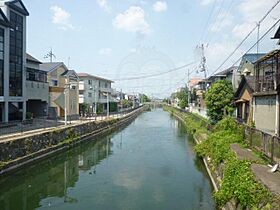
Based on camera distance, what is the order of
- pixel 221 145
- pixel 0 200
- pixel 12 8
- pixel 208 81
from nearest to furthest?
pixel 0 200 → pixel 221 145 → pixel 12 8 → pixel 208 81

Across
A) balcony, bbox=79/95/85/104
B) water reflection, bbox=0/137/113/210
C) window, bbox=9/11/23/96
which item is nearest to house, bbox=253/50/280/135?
water reflection, bbox=0/137/113/210

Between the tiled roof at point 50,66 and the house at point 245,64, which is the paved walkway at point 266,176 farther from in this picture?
the tiled roof at point 50,66

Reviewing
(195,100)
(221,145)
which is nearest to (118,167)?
(221,145)

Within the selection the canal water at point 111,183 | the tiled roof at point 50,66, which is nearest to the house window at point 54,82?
the tiled roof at point 50,66

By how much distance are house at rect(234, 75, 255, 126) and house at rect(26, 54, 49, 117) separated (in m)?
19.1

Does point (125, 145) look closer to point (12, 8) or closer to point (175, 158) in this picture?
point (175, 158)

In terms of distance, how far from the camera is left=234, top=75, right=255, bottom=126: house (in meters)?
20.2

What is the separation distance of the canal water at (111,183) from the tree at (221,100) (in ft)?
18.7

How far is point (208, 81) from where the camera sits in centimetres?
5025

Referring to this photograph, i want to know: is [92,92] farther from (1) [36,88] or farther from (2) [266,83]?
(2) [266,83]

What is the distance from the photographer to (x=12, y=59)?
24453mm

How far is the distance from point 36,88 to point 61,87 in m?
7.34

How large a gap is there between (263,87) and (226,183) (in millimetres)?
9910

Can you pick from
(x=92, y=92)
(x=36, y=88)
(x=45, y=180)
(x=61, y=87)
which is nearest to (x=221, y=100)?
(x=45, y=180)
